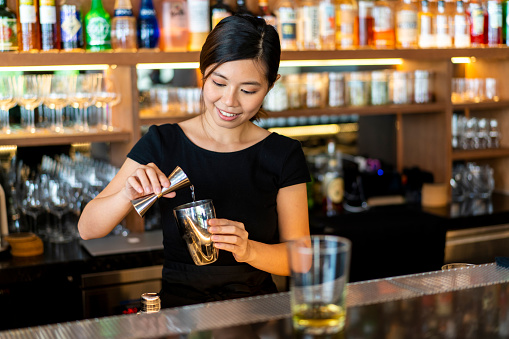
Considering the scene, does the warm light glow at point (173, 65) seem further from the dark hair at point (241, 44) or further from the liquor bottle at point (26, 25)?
the dark hair at point (241, 44)

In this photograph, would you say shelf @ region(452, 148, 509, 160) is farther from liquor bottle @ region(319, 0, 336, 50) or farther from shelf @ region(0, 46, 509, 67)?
liquor bottle @ region(319, 0, 336, 50)

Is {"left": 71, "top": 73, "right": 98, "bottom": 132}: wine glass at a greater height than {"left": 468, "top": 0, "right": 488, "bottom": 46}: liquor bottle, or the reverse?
{"left": 468, "top": 0, "right": 488, "bottom": 46}: liquor bottle

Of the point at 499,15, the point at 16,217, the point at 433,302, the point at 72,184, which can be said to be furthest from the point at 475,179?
the point at 433,302

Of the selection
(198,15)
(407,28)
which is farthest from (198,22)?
(407,28)

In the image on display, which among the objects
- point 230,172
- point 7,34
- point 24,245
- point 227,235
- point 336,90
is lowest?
point 24,245

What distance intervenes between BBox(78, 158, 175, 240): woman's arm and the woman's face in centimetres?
26

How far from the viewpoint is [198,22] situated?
10.2 feet

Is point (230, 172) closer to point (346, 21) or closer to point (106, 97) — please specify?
point (106, 97)

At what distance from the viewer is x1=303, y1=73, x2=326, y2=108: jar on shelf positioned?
11.2ft

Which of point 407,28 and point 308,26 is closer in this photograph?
point 308,26

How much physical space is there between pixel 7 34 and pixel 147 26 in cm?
61

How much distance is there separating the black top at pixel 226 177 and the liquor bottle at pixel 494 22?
2.34 m

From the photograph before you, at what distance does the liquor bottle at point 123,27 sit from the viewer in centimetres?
299

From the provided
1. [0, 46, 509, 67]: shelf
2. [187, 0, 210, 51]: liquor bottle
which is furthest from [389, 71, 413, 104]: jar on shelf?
[187, 0, 210, 51]: liquor bottle
